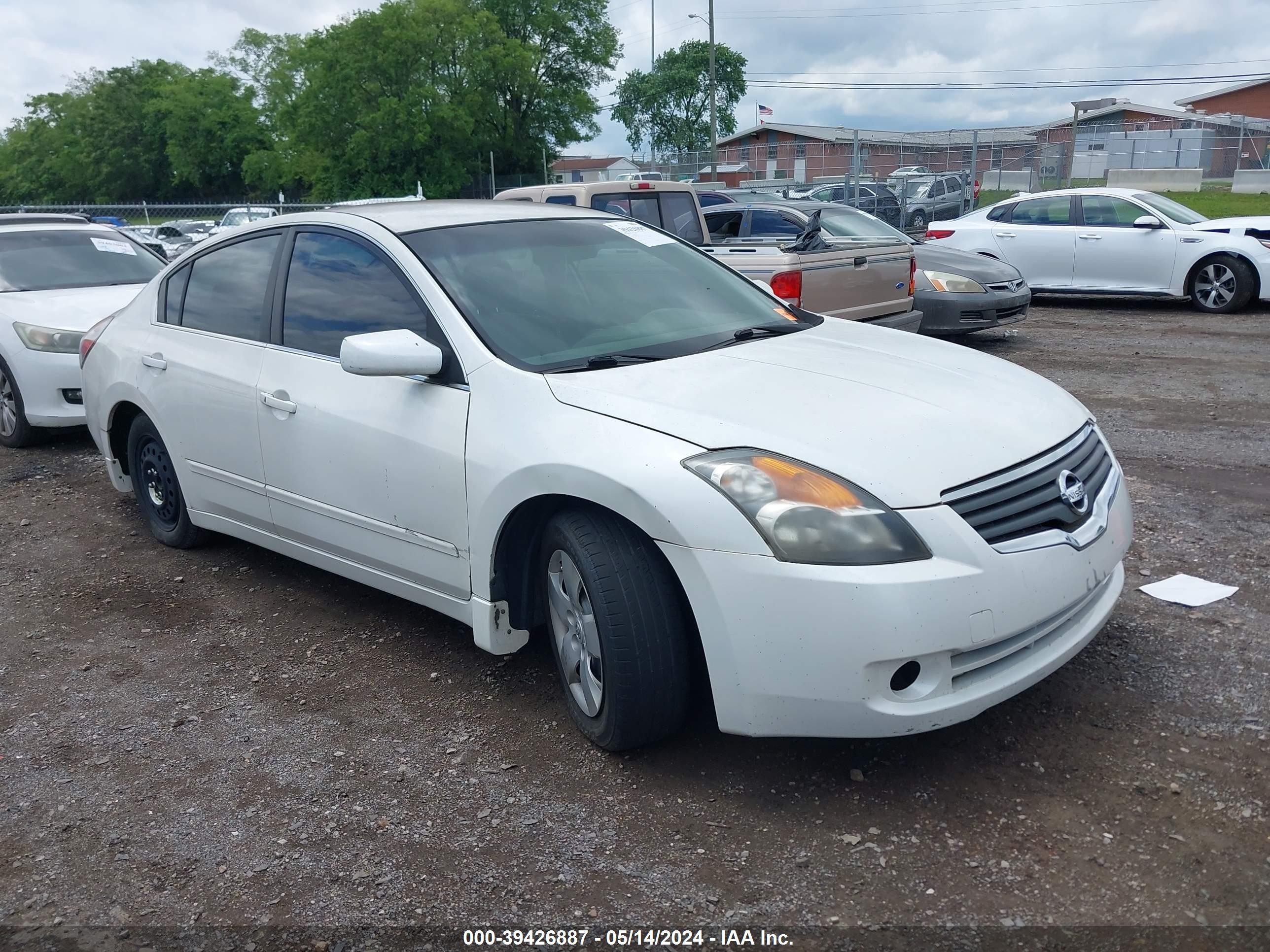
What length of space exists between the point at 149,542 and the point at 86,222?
16.2 feet

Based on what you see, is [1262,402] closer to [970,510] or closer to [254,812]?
[970,510]

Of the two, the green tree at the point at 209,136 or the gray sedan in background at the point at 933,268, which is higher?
the green tree at the point at 209,136

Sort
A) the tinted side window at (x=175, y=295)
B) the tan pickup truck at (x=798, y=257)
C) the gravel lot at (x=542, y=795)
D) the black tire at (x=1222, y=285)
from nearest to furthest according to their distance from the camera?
the gravel lot at (x=542, y=795) → the tinted side window at (x=175, y=295) → the tan pickup truck at (x=798, y=257) → the black tire at (x=1222, y=285)

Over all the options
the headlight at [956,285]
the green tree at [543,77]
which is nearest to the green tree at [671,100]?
the green tree at [543,77]

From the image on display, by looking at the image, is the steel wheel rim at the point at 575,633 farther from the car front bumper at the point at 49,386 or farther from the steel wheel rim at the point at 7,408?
the steel wheel rim at the point at 7,408

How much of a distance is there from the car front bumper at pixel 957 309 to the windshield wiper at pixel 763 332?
647 cm

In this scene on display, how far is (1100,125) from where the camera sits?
163 feet

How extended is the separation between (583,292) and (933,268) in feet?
26.3

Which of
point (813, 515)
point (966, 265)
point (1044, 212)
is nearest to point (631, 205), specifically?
point (966, 265)

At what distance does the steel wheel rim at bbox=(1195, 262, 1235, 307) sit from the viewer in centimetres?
1215

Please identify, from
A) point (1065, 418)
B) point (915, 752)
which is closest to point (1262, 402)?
point (1065, 418)

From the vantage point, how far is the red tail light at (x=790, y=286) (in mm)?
7938

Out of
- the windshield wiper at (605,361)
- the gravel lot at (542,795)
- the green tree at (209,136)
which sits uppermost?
the green tree at (209,136)

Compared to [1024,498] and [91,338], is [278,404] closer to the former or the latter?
[91,338]
